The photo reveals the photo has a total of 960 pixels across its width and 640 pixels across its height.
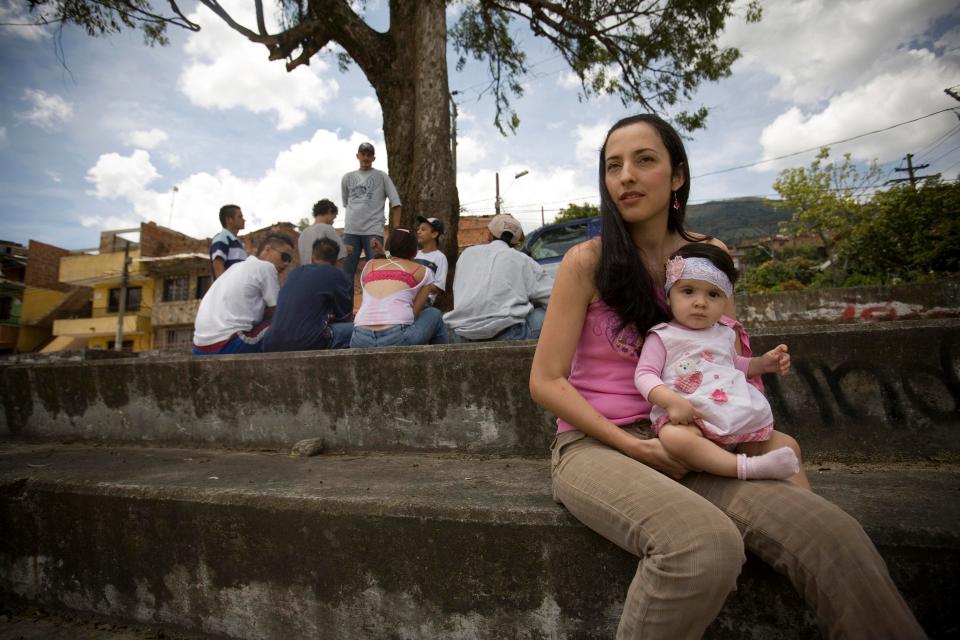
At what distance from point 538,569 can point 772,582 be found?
668 mm

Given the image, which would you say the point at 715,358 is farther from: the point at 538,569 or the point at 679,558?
the point at 538,569

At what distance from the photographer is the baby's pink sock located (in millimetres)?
1305

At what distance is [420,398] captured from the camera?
2684 mm

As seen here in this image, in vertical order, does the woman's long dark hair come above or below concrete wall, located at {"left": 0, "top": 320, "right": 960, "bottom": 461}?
above

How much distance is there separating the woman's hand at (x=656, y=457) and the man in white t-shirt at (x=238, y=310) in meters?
3.30

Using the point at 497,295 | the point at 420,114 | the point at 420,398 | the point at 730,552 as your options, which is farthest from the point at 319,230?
the point at 730,552

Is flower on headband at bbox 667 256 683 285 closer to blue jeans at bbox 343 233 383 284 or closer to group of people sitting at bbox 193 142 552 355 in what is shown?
group of people sitting at bbox 193 142 552 355

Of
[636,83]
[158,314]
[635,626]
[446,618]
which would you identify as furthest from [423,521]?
[158,314]

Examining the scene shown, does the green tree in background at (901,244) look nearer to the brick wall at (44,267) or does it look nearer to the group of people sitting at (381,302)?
the group of people sitting at (381,302)

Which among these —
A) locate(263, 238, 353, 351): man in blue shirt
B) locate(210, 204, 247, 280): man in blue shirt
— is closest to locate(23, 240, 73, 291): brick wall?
locate(210, 204, 247, 280): man in blue shirt

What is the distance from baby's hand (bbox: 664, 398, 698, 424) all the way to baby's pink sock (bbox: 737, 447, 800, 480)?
17cm

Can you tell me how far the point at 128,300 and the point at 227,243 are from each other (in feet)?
102

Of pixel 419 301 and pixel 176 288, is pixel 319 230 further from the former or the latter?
pixel 176 288

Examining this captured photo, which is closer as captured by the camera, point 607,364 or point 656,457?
point 656,457
